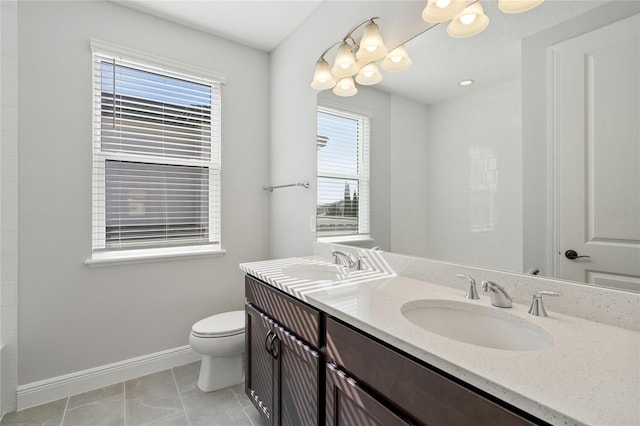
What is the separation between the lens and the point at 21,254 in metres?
1.82

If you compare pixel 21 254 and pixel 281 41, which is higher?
pixel 281 41

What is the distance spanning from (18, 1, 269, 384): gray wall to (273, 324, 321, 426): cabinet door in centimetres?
134

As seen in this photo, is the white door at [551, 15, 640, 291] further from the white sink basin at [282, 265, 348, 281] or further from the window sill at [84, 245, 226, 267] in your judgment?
the window sill at [84, 245, 226, 267]

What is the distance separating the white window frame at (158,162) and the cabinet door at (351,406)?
1.74 m

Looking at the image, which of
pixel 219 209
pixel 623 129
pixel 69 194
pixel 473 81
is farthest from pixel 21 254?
pixel 623 129

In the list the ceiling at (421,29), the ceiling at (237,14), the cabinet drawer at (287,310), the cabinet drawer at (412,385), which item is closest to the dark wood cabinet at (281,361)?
the cabinet drawer at (287,310)

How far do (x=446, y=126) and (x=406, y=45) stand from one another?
521 millimetres

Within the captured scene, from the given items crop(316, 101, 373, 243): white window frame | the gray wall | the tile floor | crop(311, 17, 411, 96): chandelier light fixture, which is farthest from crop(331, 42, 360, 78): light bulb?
the tile floor

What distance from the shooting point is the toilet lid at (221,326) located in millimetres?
1947

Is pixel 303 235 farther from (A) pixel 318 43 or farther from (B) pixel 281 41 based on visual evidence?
(B) pixel 281 41

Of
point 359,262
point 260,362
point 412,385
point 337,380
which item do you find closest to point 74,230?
point 260,362

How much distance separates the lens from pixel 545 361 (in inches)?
26.3

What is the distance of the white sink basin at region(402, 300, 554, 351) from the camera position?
35.6 inches

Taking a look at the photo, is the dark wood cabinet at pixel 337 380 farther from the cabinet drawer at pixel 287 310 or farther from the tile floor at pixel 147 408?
the tile floor at pixel 147 408
